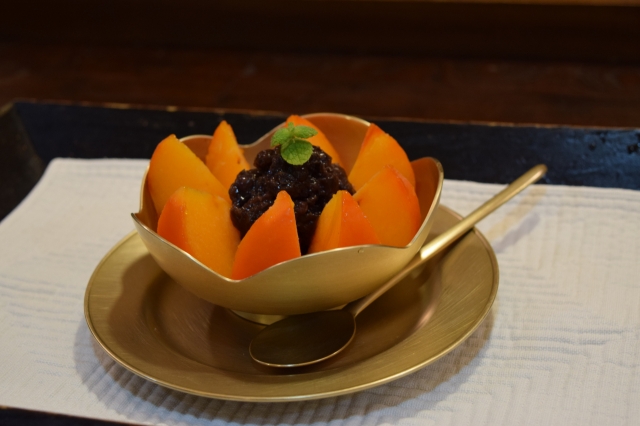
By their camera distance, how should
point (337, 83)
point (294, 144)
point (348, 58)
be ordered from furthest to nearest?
1. point (348, 58)
2. point (337, 83)
3. point (294, 144)

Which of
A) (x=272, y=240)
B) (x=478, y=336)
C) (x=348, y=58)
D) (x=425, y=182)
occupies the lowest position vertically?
(x=348, y=58)

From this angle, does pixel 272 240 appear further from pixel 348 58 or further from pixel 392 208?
pixel 348 58

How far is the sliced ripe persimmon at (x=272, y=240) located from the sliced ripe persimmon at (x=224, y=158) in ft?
0.73

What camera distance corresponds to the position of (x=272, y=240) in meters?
0.71

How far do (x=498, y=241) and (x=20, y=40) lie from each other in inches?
114

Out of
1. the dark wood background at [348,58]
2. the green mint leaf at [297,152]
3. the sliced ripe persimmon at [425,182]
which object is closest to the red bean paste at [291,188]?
the green mint leaf at [297,152]

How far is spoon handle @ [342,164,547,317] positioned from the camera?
83cm

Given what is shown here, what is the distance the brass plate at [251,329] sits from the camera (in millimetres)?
687

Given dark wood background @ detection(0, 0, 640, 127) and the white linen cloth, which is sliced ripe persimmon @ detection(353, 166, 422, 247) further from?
dark wood background @ detection(0, 0, 640, 127)

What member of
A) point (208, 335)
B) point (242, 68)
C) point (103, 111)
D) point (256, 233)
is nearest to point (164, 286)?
point (208, 335)

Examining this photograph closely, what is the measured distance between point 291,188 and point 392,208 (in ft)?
0.40

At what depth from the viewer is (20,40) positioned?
3.20 metres

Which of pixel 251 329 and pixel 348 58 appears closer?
pixel 251 329

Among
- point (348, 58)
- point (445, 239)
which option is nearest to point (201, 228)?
point (445, 239)
